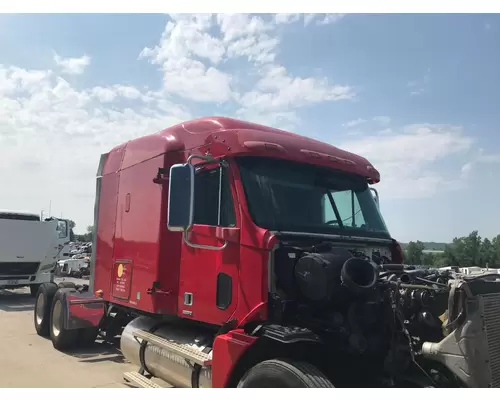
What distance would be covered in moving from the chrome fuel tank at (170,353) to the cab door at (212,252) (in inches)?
12.2

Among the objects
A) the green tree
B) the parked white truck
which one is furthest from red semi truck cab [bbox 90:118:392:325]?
the parked white truck

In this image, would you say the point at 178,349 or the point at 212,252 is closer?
the point at 212,252

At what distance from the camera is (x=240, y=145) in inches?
179

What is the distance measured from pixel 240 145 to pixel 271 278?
1296 mm

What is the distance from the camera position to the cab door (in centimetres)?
449

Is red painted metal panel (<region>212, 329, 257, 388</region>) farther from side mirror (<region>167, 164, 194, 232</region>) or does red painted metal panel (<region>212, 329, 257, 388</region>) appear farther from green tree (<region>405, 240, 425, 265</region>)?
green tree (<region>405, 240, 425, 265</region>)

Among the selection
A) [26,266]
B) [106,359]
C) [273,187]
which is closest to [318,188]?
[273,187]

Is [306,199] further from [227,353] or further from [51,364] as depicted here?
[51,364]

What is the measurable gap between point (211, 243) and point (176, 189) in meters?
0.68

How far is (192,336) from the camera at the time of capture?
17.2 ft

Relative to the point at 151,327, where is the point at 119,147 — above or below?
above

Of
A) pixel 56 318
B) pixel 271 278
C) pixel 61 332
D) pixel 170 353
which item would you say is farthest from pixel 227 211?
pixel 56 318

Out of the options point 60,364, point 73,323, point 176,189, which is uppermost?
point 176,189

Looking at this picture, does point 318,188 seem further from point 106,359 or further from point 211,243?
point 106,359
